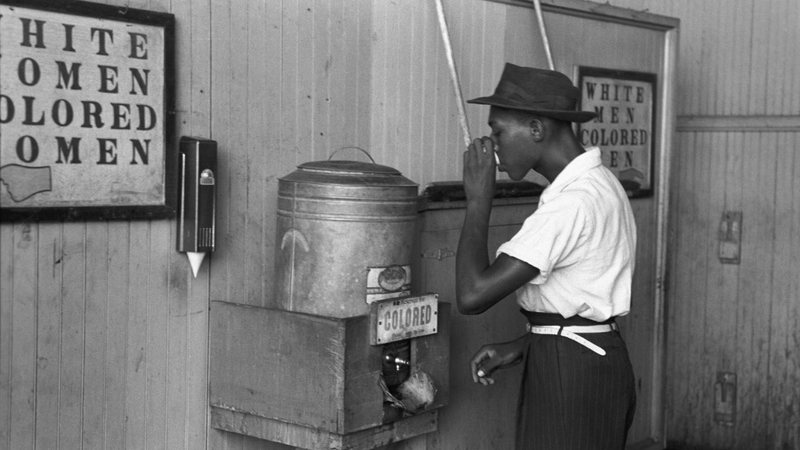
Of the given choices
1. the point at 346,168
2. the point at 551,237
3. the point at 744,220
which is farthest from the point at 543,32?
the point at 744,220

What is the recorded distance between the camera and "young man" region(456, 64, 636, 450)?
382 cm

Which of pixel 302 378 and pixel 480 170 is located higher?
pixel 480 170

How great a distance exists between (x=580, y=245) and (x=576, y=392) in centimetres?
55

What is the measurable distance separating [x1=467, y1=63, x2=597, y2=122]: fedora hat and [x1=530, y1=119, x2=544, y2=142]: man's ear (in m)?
0.04

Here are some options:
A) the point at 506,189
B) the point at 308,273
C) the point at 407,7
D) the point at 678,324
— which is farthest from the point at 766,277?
the point at 308,273

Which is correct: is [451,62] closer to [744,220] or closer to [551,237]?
[551,237]

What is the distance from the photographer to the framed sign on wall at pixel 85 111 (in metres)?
3.43

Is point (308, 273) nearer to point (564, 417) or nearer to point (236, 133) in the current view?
point (236, 133)

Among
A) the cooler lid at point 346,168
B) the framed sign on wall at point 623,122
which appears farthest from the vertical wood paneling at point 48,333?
the framed sign on wall at point 623,122

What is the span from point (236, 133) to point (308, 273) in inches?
24.1

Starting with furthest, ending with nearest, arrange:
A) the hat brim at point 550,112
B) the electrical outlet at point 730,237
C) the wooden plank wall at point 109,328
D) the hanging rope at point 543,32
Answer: the electrical outlet at point 730,237 → the hanging rope at point 543,32 → the hat brim at point 550,112 → the wooden plank wall at point 109,328

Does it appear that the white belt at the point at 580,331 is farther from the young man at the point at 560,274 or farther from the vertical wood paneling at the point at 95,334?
the vertical wood paneling at the point at 95,334

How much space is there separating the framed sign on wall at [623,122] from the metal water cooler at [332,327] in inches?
74.9

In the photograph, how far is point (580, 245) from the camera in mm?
3793
